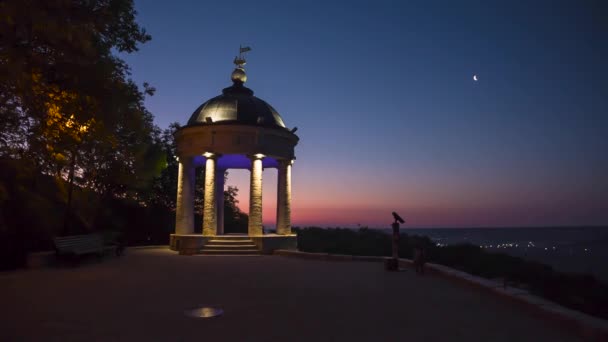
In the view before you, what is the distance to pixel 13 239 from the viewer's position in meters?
14.2

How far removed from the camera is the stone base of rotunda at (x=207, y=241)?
1972cm

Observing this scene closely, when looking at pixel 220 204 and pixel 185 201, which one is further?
pixel 220 204

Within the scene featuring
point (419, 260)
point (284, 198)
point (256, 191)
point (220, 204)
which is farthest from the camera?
point (220, 204)

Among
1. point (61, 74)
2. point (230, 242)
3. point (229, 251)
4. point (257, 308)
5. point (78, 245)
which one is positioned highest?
point (61, 74)

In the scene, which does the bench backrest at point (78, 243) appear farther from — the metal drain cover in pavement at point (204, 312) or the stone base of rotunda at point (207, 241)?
the metal drain cover in pavement at point (204, 312)

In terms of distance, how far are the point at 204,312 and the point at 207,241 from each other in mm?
13494

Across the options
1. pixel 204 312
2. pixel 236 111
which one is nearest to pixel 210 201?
pixel 236 111

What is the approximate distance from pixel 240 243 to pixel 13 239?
9889mm

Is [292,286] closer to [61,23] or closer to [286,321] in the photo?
[286,321]

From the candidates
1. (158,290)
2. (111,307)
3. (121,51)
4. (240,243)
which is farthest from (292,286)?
(240,243)

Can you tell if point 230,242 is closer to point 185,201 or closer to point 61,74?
point 185,201

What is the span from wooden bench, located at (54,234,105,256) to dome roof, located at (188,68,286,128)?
8.47 meters

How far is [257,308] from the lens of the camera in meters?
7.66

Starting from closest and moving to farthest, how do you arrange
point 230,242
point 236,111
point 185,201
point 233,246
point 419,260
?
point 419,260 < point 233,246 < point 230,242 < point 185,201 < point 236,111
